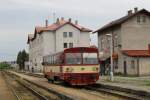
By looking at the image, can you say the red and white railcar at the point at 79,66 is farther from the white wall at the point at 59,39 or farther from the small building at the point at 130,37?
the white wall at the point at 59,39

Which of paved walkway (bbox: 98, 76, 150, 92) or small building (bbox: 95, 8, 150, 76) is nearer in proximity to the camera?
paved walkway (bbox: 98, 76, 150, 92)

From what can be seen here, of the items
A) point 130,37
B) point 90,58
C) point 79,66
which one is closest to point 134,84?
point 90,58

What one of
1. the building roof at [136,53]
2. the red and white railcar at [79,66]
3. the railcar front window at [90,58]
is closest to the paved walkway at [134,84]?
the red and white railcar at [79,66]

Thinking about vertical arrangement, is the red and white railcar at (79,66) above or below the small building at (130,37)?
below

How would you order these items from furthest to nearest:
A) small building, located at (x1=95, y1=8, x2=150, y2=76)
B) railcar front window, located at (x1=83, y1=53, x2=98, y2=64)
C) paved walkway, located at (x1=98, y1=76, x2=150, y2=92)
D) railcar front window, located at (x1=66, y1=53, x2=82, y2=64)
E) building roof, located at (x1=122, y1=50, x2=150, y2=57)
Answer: small building, located at (x1=95, y1=8, x2=150, y2=76) → building roof, located at (x1=122, y1=50, x2=150, y2=57) → railcar front window, located at (x1=83, y1=53, x2=98, y2=64) → railcar front window, located at (x1=66, y1=53, x2=82, y2=64) → paved walkway, located at (x1=98, y1=76, x2=150, y2=92)

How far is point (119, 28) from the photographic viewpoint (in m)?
57.2

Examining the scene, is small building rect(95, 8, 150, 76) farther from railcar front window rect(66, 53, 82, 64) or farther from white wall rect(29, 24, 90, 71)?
white wall rect(29, 24, 90, 71)

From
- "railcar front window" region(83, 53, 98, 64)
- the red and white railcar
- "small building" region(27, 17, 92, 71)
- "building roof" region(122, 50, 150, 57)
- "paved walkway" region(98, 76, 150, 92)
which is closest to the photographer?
"paved walkway" region(98, 76, 150, 92)

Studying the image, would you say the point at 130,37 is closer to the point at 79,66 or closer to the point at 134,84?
the point at 134,84

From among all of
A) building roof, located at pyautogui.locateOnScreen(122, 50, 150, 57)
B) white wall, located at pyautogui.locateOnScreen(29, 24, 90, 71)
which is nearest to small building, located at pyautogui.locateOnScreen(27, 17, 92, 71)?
white wall, located at pyautogui.locateOnScreen(29, 24, 90, 71)

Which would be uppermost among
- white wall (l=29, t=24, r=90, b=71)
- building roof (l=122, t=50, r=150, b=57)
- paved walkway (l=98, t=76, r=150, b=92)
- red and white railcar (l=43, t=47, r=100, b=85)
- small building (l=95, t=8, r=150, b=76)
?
white wall (l=29, t=24, r=90, b=71)

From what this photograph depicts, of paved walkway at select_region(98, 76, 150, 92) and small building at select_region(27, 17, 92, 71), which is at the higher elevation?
small building at select_region(27, 17, 92, 71)

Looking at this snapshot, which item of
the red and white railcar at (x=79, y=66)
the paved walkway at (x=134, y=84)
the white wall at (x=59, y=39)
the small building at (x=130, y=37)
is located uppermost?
the white wall at (x=59, y=39)

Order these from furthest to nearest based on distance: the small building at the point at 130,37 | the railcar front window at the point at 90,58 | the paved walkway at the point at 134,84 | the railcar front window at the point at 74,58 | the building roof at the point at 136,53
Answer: the small building at the point at 130,37, the building roof at the point at 136,53, the railcar front window at the point at 90,58, the railcar front window at the point at 74,58, the paved walkway at the point at 134,84
